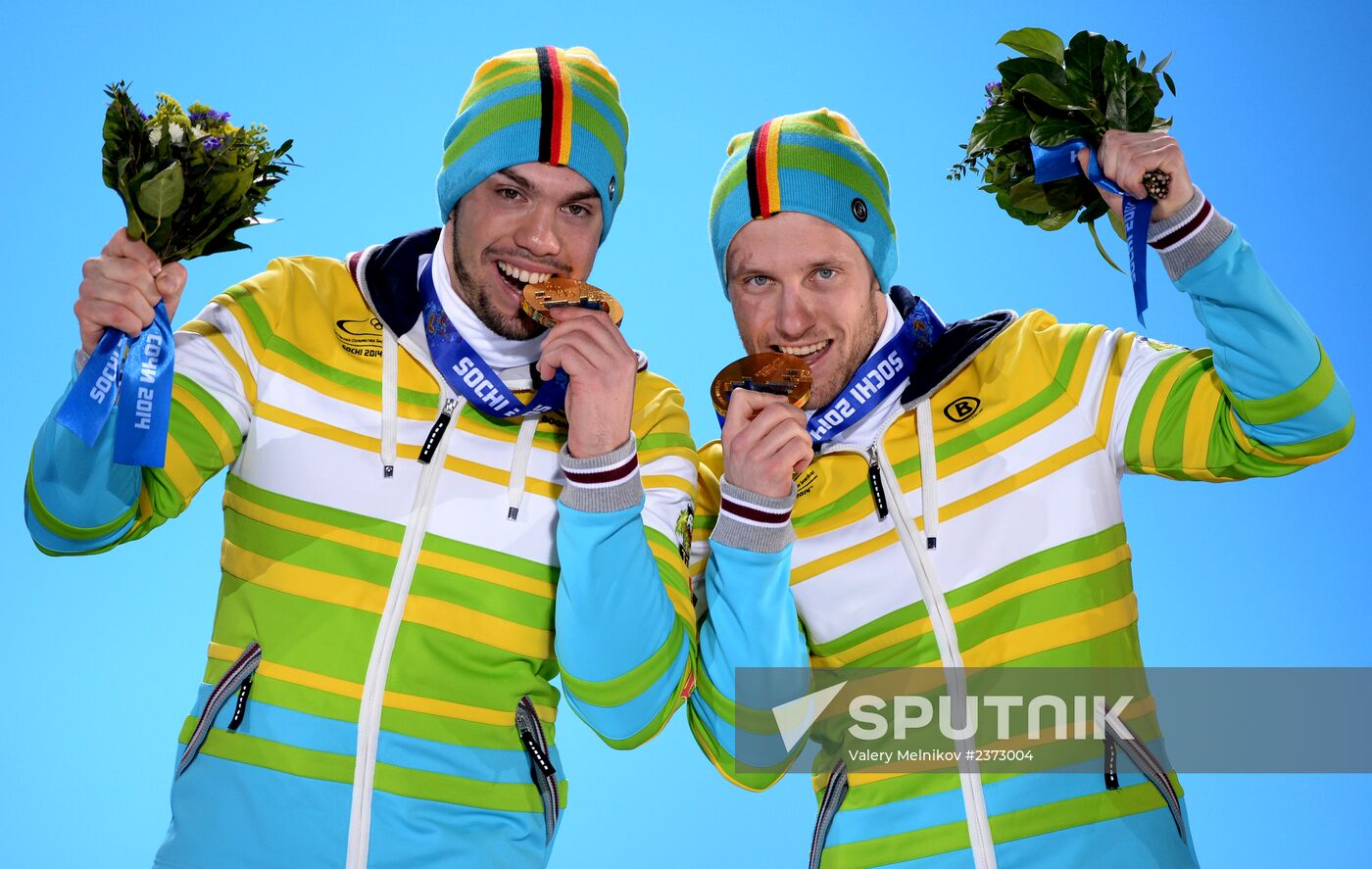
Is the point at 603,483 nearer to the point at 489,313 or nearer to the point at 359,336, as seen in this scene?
the point at 489,313

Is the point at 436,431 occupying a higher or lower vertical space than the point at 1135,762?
higher

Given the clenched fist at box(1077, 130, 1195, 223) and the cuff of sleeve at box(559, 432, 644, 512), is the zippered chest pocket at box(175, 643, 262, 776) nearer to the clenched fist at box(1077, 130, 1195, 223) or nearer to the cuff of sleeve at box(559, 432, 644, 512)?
the cuff of sleeve at box(559, 432, 644, 512)

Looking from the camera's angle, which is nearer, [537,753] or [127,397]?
[127,397]

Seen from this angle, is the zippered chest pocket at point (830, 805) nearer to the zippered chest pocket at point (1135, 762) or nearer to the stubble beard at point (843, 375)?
the zippered chest pocket at point (1135, 762)

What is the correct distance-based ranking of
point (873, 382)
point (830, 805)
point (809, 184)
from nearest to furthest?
point (830, 805)
point (873, 382)
point (809, 184)

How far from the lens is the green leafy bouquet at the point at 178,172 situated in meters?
2.30

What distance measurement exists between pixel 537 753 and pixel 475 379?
794 mm

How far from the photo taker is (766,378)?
2.79 meters

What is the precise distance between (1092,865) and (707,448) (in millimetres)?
1294

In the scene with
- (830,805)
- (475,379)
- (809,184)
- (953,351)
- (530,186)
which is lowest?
(830,805)

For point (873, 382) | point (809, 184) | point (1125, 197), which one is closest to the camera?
point (1125, 197)

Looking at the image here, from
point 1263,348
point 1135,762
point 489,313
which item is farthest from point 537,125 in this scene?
point 1135,762

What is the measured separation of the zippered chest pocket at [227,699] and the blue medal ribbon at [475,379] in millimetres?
681

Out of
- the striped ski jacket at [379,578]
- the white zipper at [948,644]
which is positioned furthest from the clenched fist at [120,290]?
the white zipper at [948,644]
